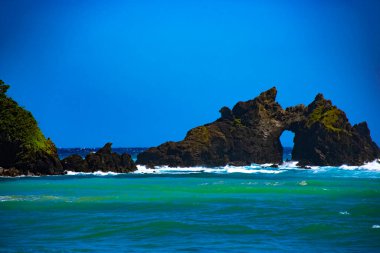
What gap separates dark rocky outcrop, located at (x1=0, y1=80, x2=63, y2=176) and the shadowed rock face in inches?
1095

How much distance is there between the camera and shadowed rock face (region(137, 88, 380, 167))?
116625 millimetres

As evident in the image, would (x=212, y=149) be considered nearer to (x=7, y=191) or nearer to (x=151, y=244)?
(x=7, y=191)

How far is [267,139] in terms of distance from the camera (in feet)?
402

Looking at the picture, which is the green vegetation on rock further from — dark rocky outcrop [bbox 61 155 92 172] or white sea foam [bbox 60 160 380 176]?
dark rocky outcrop [bbox 61 155 92 172]

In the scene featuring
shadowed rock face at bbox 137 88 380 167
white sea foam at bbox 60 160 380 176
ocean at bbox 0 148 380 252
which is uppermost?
shadowed rock face at bbox 137 88 380 167

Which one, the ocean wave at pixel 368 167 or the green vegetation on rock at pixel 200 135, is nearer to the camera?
the ocean wave at pixel 368 167

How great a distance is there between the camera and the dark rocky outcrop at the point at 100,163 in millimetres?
94312

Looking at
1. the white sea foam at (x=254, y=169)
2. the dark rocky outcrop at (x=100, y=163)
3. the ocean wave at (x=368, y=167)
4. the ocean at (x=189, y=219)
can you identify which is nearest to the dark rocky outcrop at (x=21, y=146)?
the dark rocky outcrop at (x=100, y=163)

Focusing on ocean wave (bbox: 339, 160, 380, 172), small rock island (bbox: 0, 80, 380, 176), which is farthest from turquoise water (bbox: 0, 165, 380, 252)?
ocean wave (bbox: 339, 160, 380, 172)

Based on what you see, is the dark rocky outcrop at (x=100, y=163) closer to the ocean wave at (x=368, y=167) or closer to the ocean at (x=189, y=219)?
the ocean at (x=189, y=219)

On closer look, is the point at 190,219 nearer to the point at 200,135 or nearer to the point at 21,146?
the point at 21,146

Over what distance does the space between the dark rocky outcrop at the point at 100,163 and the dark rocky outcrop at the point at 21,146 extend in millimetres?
5724

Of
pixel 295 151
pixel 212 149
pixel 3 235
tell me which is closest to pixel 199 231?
pixel 3 235

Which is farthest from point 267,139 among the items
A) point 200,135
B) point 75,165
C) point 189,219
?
point 189,219
